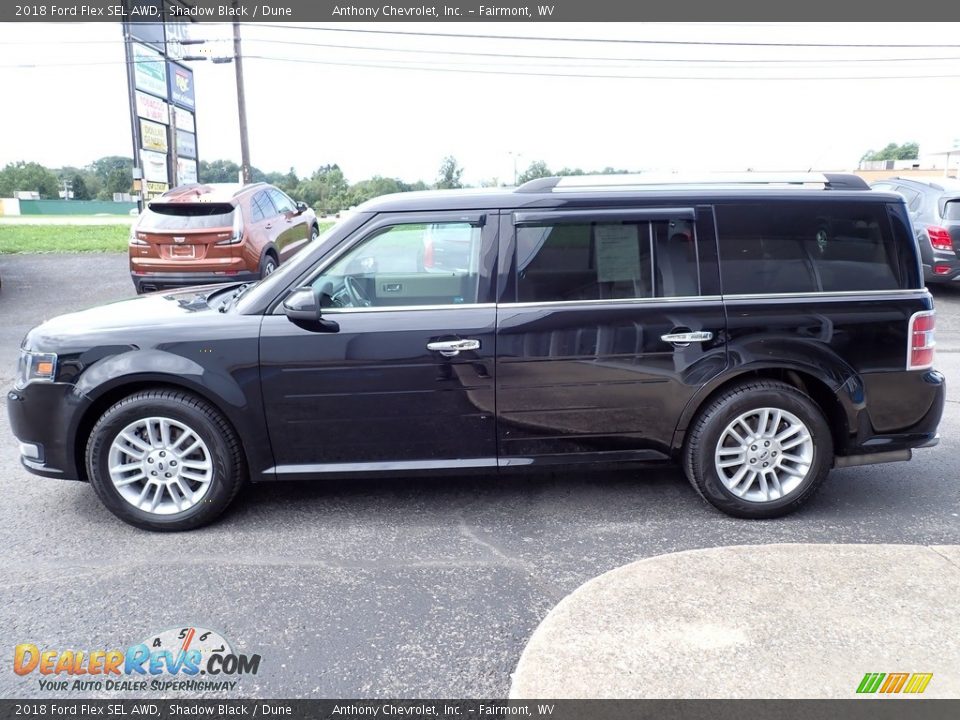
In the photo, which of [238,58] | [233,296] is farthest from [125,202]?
[233,296]

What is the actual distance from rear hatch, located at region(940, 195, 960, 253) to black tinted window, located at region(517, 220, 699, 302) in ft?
30.7

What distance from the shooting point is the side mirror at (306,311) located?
385 cm

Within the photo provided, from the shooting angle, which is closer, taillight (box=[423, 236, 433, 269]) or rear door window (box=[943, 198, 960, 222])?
taillight (box=[423, 236, 433, 269])

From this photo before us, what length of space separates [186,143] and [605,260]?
33268 millimetres

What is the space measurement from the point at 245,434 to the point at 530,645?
1.95 m

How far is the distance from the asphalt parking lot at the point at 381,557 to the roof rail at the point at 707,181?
1.83 meters

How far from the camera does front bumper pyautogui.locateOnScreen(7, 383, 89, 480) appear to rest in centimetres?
394

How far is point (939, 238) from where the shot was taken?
11.3 metres

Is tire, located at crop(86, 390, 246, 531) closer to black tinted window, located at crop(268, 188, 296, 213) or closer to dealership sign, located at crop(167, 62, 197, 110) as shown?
black tinted window, located at crop(268, 188, 296, 213)

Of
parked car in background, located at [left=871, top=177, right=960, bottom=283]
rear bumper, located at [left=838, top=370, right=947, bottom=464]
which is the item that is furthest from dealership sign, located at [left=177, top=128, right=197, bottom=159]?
rear bumper, located at [left=838, top=370, right=947, bottom=464]

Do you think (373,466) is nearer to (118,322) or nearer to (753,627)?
(118,322)

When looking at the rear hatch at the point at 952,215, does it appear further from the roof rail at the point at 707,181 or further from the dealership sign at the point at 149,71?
the dealership sign at the point at 149,71

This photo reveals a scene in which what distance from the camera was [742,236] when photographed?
4.11m

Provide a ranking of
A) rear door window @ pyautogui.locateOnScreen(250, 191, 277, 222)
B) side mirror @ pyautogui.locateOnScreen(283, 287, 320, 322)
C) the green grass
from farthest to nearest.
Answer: the green grass < rear door window @ pyautogui.locateOnScreen(250, 191, 277, 222) < side mirror @ pyautogui.locateOnScreen(283, 287, 320, 322)
